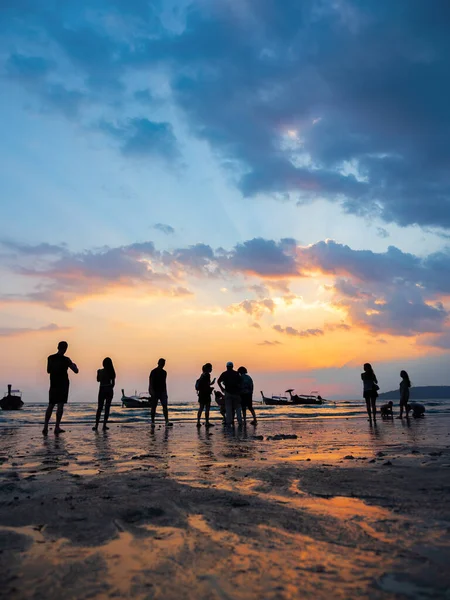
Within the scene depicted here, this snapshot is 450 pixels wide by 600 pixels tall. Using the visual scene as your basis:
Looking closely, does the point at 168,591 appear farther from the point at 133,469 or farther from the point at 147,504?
the point at 133,469

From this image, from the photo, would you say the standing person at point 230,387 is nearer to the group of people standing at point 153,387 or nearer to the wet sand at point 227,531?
the group of people standing at point 153,387

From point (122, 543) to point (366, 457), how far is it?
16.6 ft

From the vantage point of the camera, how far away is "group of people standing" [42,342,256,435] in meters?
12.4

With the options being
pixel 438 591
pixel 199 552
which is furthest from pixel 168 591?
pixel 438 591

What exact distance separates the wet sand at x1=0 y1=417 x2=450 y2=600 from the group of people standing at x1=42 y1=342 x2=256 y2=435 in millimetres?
6388

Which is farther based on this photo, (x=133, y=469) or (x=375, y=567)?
(x=133, y=469)

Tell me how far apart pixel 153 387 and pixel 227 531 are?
13.4m

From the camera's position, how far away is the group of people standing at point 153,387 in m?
12.4

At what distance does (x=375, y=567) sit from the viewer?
242 centimetres

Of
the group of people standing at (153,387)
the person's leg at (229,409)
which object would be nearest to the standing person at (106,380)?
the group of people standing at (153,387)

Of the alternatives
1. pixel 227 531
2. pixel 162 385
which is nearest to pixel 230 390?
pixel 162 385

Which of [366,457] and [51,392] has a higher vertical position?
[51,392]

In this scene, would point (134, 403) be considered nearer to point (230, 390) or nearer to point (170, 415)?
point (170, 415)

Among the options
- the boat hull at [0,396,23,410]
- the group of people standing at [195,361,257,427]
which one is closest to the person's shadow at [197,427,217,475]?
the group of people standing at [195,361,257,427]
